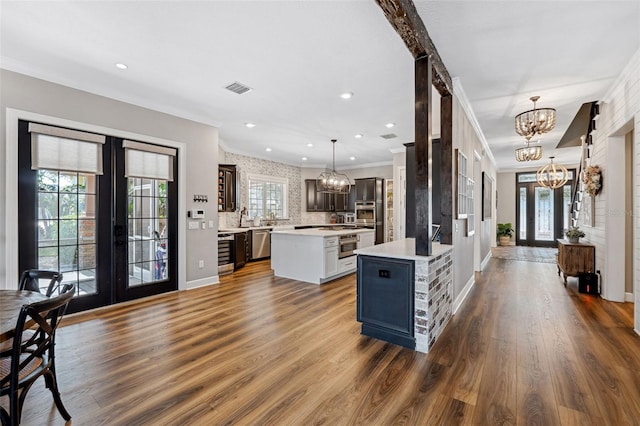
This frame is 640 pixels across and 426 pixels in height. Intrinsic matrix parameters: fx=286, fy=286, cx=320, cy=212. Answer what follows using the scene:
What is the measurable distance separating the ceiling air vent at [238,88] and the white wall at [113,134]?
1.38 meters

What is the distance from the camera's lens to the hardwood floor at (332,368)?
1.82 metres

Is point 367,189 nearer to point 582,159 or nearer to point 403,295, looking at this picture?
point 582,159

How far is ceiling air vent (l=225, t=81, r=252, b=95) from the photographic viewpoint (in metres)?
3.64

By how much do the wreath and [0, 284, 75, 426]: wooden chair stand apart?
624 centimetres

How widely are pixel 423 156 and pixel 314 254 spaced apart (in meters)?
2.89

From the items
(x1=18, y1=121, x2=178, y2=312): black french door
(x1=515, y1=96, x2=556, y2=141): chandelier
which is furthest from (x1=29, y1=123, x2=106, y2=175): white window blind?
(x1=515, y1=96, x2=556, y2=141): chandelier

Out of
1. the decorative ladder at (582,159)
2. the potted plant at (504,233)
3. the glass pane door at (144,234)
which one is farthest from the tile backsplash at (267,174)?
the decorative ladder at (582,159)

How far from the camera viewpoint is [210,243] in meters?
5.05

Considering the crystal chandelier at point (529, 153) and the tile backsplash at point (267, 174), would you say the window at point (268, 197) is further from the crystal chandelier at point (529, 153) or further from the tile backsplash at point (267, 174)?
the crystal chandelier at point (529, 153)

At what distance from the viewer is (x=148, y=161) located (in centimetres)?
423

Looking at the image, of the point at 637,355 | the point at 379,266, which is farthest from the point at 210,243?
the point at 637,355

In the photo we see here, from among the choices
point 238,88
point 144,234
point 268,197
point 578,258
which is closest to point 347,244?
point 238,88

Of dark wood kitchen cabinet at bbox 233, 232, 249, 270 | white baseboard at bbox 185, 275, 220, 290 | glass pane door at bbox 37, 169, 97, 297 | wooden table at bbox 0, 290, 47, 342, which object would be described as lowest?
white baseboard at bbox 185, 275, 220, 290

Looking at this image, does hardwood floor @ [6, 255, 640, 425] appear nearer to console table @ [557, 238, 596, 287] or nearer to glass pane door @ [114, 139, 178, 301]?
glass pane door @ [114, 139, 178, 301]
